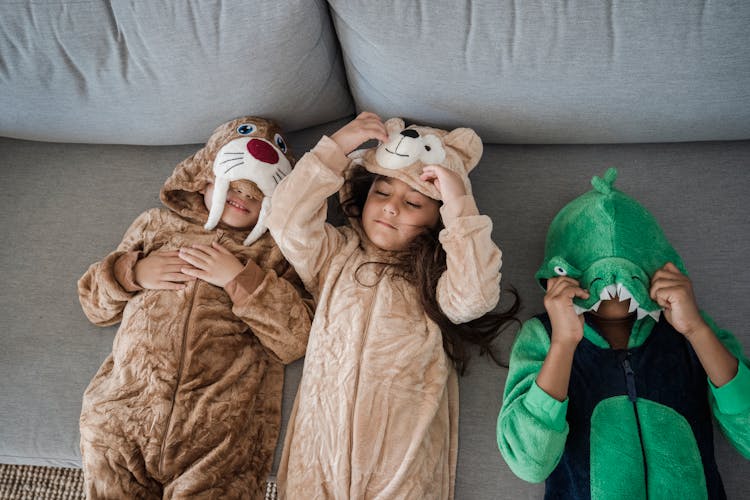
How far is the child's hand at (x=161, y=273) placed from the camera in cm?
135

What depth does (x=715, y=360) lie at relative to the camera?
3.76 ft

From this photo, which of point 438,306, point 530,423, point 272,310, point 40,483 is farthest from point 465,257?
point 40,483

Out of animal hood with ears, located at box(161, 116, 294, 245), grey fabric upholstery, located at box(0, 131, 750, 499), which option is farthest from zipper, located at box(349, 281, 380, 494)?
animal hood with ears, located at box(161, 116, 294, 245)

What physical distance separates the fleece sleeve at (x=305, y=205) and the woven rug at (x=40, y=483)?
2.72ft

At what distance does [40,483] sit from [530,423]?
155cm

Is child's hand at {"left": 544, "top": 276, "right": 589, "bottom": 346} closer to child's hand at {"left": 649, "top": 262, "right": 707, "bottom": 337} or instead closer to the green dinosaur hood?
the green dinosaur hood

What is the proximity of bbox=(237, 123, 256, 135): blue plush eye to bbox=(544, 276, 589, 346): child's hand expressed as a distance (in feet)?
2.83

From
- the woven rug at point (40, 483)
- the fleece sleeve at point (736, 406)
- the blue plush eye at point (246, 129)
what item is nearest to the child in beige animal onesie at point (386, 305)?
the blue plush eye at point (246, 129)

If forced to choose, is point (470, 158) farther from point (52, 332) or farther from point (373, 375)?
point (52, 332)

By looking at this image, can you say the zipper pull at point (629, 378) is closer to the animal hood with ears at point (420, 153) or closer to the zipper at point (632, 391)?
the zipper at point (632, 391)

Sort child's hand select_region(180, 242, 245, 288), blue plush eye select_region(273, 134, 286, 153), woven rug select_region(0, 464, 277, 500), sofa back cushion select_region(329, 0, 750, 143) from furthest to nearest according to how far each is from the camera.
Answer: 1. woven rug select_region(0, 464, 277, 500)
2. blue plush eye select_region(273, 134, 286, 153)
3. child's hand select_region(180, 242, 245, 288)
4. sofa back cushion select_region(329, 0, 750, 143)

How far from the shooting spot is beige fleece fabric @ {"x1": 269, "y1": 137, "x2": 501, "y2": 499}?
3.92 ft

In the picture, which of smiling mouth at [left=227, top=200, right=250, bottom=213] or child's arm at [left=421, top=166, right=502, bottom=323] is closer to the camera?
child's arm at [left=421, top=166, right=502, bottom=323]

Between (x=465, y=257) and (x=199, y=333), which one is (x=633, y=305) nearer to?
(x=465, y=257)
